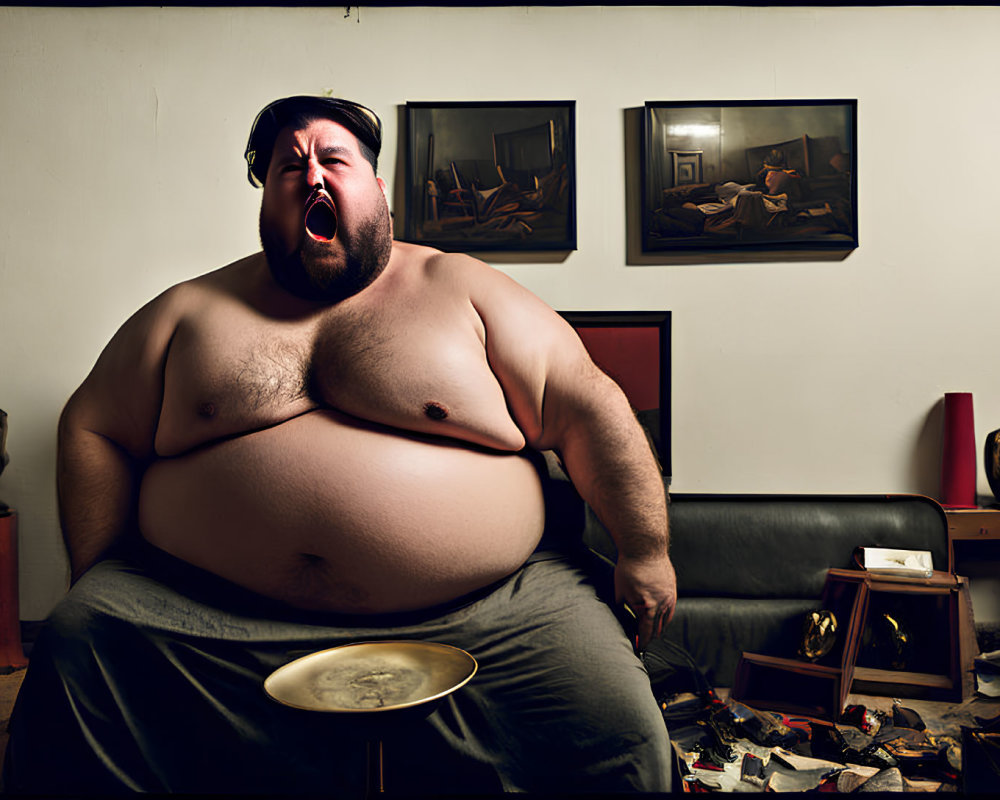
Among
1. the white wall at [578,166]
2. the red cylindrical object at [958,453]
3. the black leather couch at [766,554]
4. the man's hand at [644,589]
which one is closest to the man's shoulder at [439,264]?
the white wall at [578,166]

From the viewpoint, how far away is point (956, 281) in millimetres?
1580

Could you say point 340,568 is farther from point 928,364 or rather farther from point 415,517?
point 928,364

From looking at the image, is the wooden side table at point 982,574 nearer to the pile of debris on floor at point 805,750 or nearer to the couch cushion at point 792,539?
the couch cushion at point 792,539

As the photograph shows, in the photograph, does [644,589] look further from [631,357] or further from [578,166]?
[578,166]

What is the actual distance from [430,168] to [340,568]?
95cm

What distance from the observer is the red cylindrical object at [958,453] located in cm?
154

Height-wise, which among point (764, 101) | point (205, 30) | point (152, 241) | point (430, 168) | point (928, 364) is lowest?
point (928, 364)

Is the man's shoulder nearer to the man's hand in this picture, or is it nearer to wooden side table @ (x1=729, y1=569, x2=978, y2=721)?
the man's hand

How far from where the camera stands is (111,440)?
134cm

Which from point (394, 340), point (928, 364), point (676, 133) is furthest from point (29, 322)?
point (928, 364)

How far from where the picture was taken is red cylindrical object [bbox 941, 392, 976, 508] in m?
1.54

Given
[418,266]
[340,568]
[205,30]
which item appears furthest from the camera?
[205,30]

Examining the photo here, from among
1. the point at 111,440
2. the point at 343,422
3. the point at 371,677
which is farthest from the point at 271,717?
the point at 111,440

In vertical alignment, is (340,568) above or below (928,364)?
below
